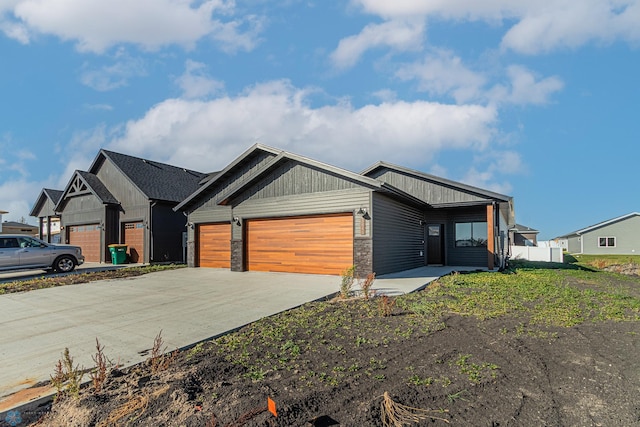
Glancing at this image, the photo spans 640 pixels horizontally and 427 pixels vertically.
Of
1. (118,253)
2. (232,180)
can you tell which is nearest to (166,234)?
(118,253)

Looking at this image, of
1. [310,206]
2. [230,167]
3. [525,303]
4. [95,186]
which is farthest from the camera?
[95,186]

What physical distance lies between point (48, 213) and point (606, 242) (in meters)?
51.2

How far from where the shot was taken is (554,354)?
13.7ft

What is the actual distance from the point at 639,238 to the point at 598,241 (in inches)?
126

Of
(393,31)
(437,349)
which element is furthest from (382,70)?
(437,349)

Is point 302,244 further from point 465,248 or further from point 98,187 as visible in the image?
point 98,187

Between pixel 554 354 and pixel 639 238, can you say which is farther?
pixel 639 238

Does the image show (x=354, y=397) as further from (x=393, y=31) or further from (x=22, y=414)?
(x=393, y=31)

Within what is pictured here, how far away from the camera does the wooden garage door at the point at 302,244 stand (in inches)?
450

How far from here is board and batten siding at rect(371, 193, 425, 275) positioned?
36.3 feet

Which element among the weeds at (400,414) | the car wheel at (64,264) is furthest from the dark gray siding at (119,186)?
the weeds at (400,414)

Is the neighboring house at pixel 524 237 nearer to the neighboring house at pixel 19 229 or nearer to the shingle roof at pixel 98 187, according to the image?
the shingle roof at pixel 98 187

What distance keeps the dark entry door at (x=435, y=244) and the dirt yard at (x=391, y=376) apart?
33.6 feet

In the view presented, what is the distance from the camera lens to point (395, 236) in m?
12.4
